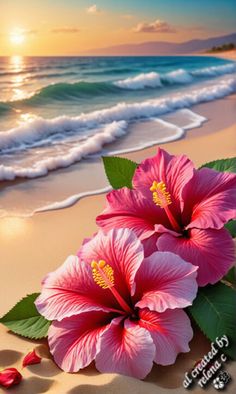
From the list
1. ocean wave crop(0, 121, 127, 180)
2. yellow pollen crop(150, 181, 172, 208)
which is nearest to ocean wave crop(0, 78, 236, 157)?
ocean wave crop(0, 121, 127, 180)

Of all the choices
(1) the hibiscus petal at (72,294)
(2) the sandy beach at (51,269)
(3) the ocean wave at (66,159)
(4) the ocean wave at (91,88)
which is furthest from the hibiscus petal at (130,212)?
(4) the ocean wave at (91,88)

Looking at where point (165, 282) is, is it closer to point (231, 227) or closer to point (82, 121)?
point (231, 227)

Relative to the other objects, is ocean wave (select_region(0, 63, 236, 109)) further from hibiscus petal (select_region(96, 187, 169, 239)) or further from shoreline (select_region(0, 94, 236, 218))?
hibiscus petal (select_region(96, 187, 169, 239))

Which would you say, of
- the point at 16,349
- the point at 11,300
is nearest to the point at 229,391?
the point at 16,349

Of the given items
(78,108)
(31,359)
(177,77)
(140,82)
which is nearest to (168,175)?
(31,359)

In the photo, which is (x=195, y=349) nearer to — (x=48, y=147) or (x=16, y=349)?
(x=16, y=349)

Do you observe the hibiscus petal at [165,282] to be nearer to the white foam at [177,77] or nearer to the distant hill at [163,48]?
the white foam at [177,77]
